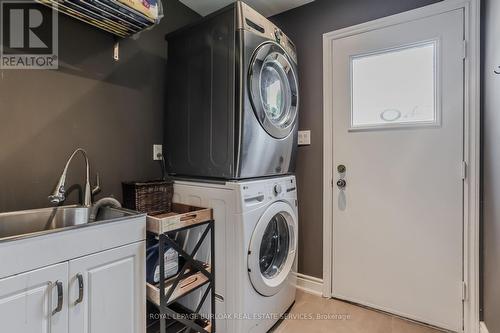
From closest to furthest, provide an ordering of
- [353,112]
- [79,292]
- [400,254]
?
[79,292]
[400,254]
[353,112]

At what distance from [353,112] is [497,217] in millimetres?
1079

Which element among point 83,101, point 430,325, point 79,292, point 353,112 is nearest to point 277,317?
point 430,325

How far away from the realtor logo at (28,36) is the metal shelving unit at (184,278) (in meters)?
1.03

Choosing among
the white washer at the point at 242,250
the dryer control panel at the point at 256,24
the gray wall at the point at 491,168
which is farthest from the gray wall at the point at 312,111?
the gray wall at the point at 491,168

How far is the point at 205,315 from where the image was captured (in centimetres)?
155

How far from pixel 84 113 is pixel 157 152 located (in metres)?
0.54

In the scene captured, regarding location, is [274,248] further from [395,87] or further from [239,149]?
[395,87]

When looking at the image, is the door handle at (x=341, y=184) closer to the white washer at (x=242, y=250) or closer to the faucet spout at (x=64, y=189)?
the white washer at (x=242, y=250)

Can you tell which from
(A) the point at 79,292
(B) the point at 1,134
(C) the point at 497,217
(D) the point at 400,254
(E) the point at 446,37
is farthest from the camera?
(D) the point at 400,254

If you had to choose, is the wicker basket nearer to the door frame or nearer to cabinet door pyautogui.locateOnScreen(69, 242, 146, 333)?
cabinet door pyautogui.locateOnScreen(69, 242, 146, 333)

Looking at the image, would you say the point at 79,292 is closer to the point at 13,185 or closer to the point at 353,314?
the point at 13,185

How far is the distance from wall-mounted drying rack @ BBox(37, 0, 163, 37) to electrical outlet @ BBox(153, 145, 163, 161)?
79cm

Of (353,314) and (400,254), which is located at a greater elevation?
(400,254)

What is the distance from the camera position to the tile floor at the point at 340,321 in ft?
5.50
